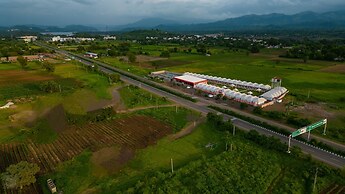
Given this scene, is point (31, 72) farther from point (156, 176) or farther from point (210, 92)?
point (156, 176)

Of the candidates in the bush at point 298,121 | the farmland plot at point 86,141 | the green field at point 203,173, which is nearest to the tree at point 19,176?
the farmland plot at point 86,141

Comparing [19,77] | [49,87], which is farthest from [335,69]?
[19,77]

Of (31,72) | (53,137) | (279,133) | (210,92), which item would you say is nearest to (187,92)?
(210,92)

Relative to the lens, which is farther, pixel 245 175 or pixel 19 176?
pixel 245 175

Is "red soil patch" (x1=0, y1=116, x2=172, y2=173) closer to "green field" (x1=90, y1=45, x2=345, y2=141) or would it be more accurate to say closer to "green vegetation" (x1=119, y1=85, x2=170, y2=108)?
"green vegetation" (x1=119, y1=85, x2=170, y2=108)

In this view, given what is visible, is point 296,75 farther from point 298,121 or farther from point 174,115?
point 174,115

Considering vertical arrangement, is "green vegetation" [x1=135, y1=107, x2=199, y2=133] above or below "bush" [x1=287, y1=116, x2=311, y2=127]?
below

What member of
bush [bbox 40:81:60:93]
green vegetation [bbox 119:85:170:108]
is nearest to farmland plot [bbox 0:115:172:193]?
green vegetation [bbox 119:85:170:108]
